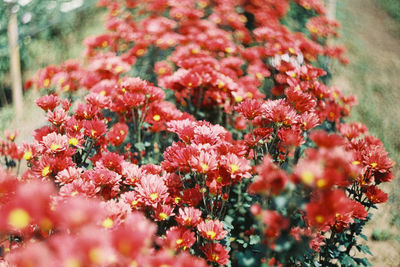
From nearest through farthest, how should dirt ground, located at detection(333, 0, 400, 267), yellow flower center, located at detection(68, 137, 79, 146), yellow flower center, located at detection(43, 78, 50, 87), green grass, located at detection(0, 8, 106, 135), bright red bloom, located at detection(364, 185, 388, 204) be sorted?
yellow flower center, located at detection(68, 137, 79, 146)
bright red bloom, located at detection(364, 185, 388, 204)
yellow flower center, located at detection(43, 78, 50, 87)
dirt ground, located at detection(333, 0, 400, 267)
green grass, located at detection(0, 8, 106, 135)

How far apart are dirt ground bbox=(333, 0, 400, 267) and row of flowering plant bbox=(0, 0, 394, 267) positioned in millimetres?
934

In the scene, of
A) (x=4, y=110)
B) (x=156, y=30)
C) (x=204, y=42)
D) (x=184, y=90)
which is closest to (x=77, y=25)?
(x=4, y=110)

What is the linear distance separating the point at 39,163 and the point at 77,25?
4947 millimetres

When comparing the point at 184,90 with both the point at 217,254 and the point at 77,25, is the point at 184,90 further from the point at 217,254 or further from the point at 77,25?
the point at 77,25

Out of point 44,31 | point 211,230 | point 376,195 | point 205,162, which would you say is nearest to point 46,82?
point 205,162

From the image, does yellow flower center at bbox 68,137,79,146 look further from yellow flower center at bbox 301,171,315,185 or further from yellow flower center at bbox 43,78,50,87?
yellow flower center at bbox 301,171,315,185

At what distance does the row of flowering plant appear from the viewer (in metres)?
0.93

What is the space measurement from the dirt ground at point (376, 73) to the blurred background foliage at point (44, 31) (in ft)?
14.1

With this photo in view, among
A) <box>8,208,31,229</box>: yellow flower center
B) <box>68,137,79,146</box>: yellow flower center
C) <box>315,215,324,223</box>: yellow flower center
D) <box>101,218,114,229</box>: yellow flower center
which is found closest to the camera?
<box>8,208,31,229</box>: yellow flower center

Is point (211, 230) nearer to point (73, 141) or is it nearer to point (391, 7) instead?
point (73, 141)

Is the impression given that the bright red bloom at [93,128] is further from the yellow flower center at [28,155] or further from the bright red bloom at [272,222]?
the bright red bloom at [272,222]

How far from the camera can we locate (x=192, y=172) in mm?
1614

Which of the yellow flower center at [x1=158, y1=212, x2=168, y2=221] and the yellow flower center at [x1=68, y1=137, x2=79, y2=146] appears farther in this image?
the yellow flower center at [x1=68, y1=137, x2=79, y2=146]

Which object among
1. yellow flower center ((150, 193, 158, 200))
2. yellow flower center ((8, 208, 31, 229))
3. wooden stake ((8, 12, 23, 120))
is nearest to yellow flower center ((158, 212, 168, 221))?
yellow flower center ((150, 193, 158, 200))
